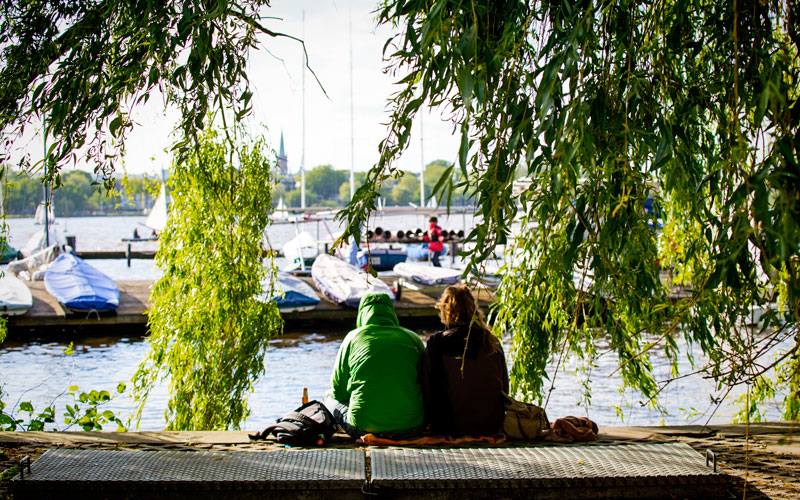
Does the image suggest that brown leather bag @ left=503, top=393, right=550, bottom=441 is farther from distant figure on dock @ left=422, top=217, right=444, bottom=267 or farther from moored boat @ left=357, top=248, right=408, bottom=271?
moored boat @ left=357, top=248, right=408, bottom=271

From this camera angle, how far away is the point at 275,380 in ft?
40.4

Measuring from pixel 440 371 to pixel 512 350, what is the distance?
1579 millimetres

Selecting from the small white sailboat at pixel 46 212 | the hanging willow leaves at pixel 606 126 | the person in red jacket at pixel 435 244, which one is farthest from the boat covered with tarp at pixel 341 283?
the hanging willow leaves at pixel 606 126

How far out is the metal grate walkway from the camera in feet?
11.7

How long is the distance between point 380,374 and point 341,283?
1423cm

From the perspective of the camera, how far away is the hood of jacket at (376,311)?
501 centimetres

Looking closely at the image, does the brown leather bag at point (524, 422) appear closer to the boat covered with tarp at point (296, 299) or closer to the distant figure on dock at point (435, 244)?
the boat covered with tarp at point (296, 299)

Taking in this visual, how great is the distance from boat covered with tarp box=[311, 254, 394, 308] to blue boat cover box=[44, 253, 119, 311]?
4.95 m

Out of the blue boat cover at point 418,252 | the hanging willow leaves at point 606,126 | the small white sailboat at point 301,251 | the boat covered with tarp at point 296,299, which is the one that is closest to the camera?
the hanging willow leaves at point 606,126

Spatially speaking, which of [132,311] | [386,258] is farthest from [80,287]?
[386,258]

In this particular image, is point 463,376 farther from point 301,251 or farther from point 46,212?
point 301,251

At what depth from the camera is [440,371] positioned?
4.96 metres

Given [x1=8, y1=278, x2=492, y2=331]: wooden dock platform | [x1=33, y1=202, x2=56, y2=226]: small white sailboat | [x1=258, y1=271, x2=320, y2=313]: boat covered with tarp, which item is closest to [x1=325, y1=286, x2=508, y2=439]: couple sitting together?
[x1=33, y1=202, x2=56, y2=226]: small white sailboat

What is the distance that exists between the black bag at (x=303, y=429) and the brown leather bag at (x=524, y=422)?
115cm
